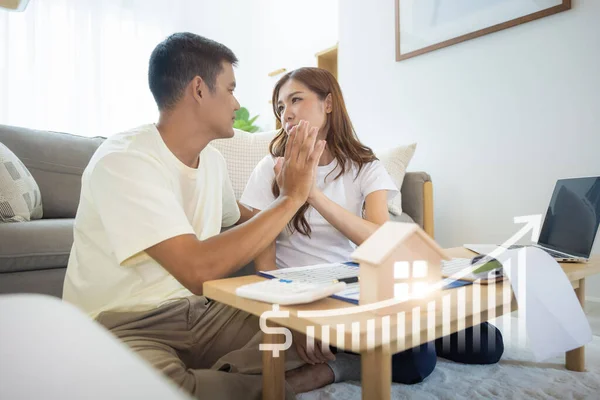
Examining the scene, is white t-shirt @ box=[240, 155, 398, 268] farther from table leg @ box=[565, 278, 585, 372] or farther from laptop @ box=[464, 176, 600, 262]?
table leg @ box=[565, 278, 585, 372]

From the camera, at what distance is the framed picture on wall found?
6.70 ft

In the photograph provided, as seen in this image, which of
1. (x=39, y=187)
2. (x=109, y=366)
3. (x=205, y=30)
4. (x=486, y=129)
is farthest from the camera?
(x=205, y=30)

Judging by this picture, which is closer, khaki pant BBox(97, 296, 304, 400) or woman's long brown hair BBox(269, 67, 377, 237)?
khaki pant BBox(97, 296, 304, 400)

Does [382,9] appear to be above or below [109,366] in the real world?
above

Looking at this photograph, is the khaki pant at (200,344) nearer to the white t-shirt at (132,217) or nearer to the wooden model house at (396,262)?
the white t-shirt at (132,217)

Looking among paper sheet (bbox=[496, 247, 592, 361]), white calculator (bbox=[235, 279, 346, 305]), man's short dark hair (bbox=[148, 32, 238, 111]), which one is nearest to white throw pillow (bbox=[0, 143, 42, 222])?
man's short dark hair (bbox=[148, 32, 238, 111])

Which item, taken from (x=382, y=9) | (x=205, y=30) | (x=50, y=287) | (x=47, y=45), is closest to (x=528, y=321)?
(x=50, y=287)

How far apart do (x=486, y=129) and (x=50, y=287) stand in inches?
79.7

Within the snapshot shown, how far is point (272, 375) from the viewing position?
2.75ft

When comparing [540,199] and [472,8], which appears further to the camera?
[472,8]

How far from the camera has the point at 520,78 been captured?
2.07 meters

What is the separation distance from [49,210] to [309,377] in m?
1.48

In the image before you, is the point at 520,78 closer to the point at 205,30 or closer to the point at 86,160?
the point at 86,160

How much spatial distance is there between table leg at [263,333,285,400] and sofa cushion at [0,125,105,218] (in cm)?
151
